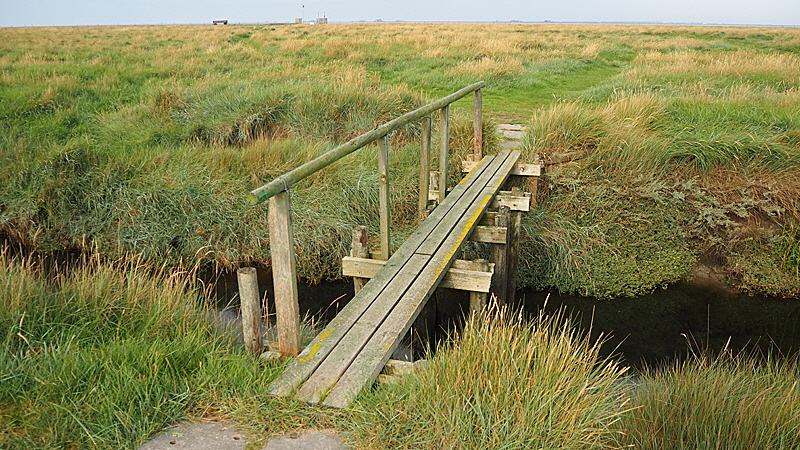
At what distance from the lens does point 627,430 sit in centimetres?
290

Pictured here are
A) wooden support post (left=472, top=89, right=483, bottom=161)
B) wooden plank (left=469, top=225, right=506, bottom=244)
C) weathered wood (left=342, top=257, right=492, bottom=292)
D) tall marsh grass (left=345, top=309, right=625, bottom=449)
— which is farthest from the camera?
wooden support post (left=472, top=89, right=483, bottom=161)

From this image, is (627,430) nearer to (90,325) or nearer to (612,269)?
(90,325)

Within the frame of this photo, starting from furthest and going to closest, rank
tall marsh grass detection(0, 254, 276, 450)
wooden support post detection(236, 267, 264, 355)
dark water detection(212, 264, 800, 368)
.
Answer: dark water detection(212, 264, 800, 368) < wooden support post detection(236, 267, 264, 355) < tall marsh grass detection(0, 254, 276, 450)

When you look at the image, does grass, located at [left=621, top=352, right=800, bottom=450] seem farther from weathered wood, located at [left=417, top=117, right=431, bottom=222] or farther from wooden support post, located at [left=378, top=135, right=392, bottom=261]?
weathered wood, located at [left=417, top=117, right=431, bottom=222]

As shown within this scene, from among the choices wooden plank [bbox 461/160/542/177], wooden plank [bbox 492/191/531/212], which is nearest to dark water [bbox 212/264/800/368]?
wooden plank [bbox 492/191/531/212]

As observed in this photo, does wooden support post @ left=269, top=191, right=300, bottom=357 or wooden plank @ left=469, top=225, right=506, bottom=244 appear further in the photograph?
wooden plank @ left=469, top=225, right=506, bottom=244

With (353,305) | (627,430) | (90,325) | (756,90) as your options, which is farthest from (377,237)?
(756,90)

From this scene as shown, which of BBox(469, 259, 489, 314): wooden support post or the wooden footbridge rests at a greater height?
the wooden footbridge

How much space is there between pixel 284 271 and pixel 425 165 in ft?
9.05


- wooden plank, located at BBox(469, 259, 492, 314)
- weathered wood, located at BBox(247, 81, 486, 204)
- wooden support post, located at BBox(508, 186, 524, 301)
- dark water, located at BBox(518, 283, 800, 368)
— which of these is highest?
weathered wood, located at BBox(247, 81, 486, 204)

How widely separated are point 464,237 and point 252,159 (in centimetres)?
406

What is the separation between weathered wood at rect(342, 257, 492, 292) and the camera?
14.1 ft

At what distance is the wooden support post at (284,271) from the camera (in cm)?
289

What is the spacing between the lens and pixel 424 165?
5.53 metres
